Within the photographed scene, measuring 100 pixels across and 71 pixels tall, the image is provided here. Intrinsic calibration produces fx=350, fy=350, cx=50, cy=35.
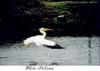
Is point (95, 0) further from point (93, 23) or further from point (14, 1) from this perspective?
point (14, 1)

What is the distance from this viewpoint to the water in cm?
265

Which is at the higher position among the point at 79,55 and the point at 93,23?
the point at 93,23

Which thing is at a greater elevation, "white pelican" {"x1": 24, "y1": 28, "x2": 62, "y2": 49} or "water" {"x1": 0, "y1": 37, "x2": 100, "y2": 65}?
"white pelican" {"x1": 24, "y1": 28, "x2": 62, "y2": 49}

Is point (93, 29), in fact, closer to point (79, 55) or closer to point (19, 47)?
point (79, 55)

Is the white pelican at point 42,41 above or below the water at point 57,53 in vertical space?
above

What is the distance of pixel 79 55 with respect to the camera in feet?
8.69

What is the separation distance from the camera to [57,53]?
8.75ft

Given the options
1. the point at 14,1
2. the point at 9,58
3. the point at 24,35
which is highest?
the point at 14,1

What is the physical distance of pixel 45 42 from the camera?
2.67 m

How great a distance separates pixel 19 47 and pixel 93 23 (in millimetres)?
595

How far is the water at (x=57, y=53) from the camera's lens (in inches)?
104

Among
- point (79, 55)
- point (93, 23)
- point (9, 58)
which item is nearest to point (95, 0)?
point (93, 23)

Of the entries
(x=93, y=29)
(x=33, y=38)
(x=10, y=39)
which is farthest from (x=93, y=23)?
(x=10, y=39)

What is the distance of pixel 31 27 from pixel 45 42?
16 cm
